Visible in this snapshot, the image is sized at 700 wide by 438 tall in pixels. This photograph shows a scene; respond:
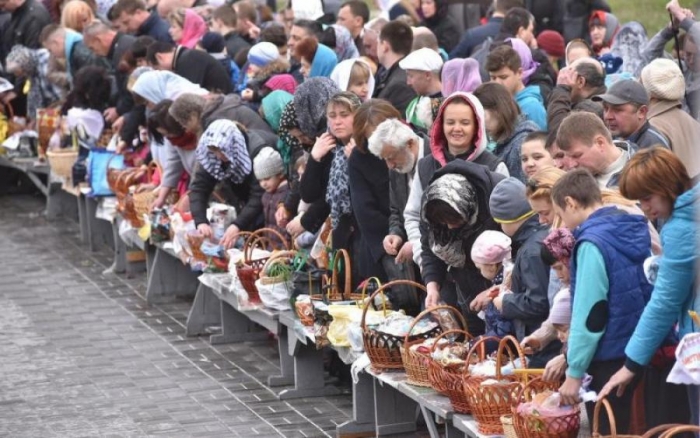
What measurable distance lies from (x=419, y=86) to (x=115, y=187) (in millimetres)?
4437

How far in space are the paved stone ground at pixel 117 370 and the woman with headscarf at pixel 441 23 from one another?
3.77m

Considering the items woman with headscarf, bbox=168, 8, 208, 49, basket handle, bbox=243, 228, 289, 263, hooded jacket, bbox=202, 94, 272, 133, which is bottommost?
basket handle, bbox=243, 228, 289, 263

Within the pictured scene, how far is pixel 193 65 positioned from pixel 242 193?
8.02ft

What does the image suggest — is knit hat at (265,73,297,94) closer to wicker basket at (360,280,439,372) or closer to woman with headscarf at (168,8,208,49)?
woman with headscarf at (168,8,208,49)

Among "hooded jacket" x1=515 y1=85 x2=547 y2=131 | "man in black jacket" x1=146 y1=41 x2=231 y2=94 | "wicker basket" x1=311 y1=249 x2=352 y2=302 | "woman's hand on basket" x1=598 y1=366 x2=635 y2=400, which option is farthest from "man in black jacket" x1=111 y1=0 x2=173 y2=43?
"woman's hand on basket" x1=598 y1=366 x2=635 y2=400

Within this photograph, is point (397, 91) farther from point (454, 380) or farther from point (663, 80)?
point (454, 380)

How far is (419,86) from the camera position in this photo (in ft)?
32.0

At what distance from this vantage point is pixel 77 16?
16.2 m

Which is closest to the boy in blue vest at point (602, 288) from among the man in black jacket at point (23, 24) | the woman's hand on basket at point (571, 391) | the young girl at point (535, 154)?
the woman's hand on basket at point (571, 391)

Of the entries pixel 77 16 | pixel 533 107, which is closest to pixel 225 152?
pixel 533 107

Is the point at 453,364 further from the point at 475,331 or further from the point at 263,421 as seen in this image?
the point at 263,421

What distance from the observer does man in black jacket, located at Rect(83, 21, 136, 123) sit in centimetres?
1427

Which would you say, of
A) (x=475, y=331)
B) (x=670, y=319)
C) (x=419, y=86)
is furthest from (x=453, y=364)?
(x=419, y=86)

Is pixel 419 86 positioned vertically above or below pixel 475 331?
above
